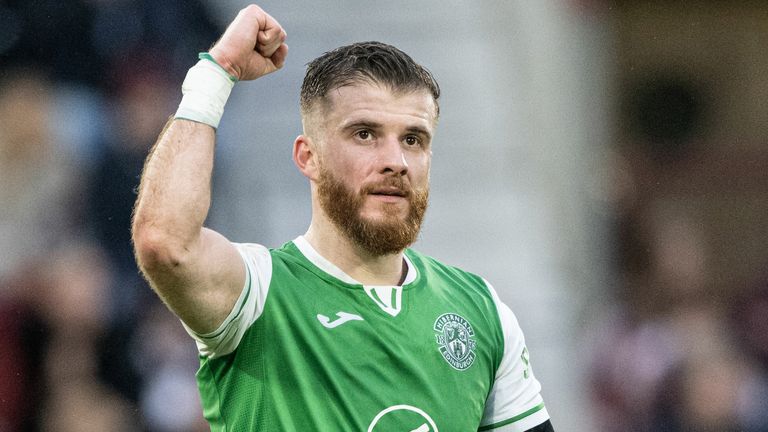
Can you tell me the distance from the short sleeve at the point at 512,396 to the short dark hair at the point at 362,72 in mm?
823

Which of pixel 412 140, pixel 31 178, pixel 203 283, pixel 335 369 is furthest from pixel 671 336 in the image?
pixel 203 283

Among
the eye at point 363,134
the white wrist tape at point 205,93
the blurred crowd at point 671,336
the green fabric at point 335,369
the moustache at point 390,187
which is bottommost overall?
the blurred crowd at point 671,336

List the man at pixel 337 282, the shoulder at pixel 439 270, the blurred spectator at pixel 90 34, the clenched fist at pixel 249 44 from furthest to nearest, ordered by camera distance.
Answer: the blurred spectator at pixel 90 34 < the shoulder at pixel 439 270 < the clenched fist at pixel 249 44 < the man at pixel 337 282

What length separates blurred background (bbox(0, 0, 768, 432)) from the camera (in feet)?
19.6

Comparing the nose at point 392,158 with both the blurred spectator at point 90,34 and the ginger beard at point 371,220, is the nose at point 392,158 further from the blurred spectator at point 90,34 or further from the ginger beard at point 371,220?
the blurred spectator at point 90,34

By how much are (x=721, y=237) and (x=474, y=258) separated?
11.6 ft

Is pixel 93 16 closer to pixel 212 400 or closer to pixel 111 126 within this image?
pixel 111 126

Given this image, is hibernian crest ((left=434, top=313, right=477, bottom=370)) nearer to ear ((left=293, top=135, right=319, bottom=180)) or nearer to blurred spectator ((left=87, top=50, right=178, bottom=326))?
ear ((left=293, top=135, right=319, bottom=180))

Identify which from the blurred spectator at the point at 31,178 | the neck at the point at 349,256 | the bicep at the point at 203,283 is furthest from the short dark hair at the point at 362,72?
the blurred spectator at the point at 31,178

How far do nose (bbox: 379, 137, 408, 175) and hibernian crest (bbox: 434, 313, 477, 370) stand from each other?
508 mm

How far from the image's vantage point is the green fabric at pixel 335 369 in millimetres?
3021

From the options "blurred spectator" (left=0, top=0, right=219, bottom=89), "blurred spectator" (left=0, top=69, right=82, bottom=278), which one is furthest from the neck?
"blurred spectator" (left=0, top=0, right=219, bottom=89)

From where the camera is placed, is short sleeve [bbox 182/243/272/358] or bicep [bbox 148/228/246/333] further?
Answer: short sleeve [bbox 182/243/272/358]

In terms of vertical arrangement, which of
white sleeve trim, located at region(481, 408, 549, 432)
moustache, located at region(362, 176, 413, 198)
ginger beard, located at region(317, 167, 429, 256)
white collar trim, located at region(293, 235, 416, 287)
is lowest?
white sleeve trim, located at region(481, 408, 549, 432)
